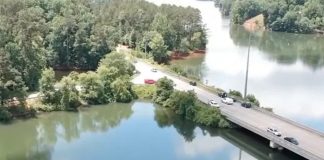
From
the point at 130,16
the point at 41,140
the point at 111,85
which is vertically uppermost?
the point at 130,16

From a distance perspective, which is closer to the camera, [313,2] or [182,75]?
[182,75]

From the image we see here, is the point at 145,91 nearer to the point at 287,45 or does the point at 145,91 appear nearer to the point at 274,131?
the point at 274,131

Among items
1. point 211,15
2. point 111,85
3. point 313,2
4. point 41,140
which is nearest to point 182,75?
point 111,85

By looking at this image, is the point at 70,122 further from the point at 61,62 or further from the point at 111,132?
the point at 61,62

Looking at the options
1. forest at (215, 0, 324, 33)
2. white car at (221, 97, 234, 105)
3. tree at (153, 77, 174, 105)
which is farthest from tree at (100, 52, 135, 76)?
forest at (215, 0, 324, 33)

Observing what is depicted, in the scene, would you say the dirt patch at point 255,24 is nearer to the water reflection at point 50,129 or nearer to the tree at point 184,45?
the tree at point 184,45

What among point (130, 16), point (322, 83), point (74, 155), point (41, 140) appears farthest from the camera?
point (130, 16)
